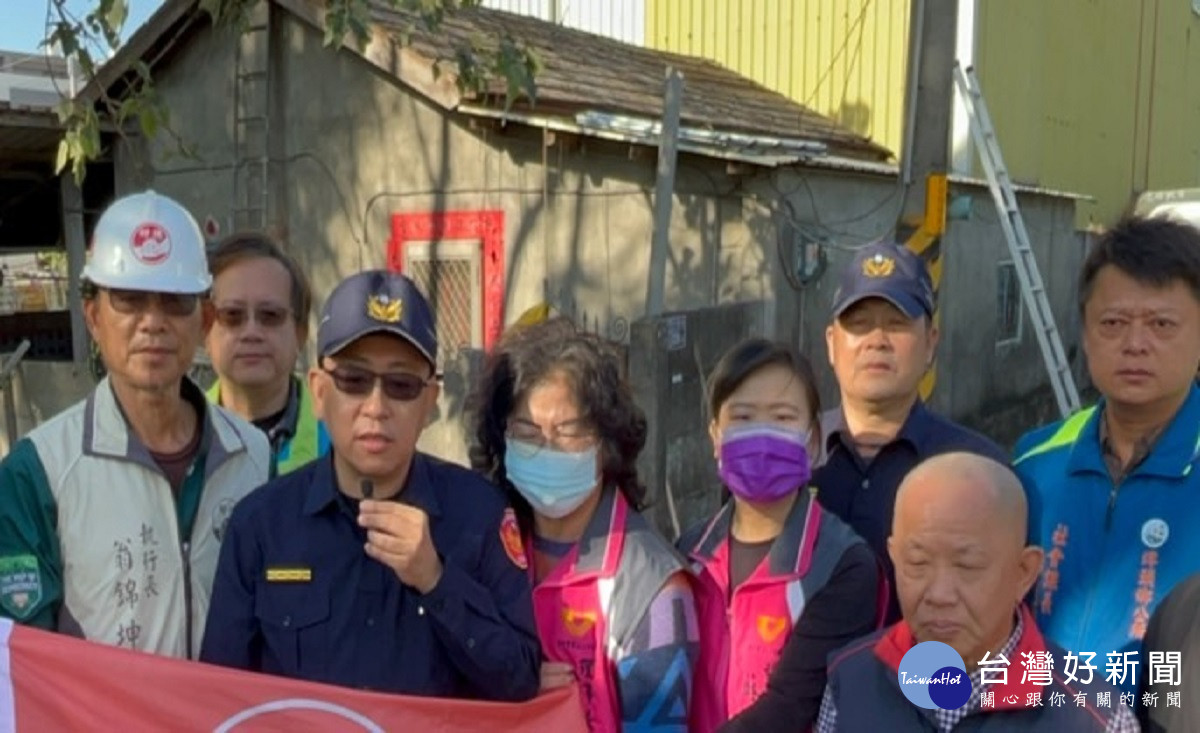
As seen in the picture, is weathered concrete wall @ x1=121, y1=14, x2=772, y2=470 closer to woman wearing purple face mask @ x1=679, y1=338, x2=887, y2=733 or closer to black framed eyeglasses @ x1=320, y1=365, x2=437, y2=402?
woman wearing purple face mask @ x1=679, y1=338, x2=887, y2=733

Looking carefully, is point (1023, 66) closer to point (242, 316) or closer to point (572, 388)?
point (242, 316)

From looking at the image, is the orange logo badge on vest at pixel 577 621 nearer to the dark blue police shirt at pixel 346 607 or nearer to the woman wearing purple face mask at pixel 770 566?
the dark blue police shirt at pixel 346 607

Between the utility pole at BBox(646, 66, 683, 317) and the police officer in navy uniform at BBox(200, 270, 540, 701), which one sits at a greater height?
the utility pole at BBox(646, 66, 683, 317)

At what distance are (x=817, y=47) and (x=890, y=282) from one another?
34.4 ft

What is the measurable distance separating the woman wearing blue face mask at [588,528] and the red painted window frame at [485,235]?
22.4 ft

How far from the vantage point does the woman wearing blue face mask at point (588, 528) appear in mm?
2434

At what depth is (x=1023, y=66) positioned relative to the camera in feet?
43.8

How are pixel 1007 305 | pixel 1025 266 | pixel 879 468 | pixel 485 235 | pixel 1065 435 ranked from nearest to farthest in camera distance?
pixel 1065 435
pixel 879 468
pixel 1025 266
pixel 485 235
pixel 1007 305

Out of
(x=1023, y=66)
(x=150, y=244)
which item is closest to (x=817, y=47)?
(x=1023, y=66)

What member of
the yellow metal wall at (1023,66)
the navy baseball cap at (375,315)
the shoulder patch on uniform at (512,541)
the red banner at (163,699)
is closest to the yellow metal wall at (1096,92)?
the yellow metal wall at (1023,66)

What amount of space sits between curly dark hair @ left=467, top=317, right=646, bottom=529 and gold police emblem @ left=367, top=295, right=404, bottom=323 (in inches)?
16.5

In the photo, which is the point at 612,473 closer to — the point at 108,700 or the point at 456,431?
the point at 108,700

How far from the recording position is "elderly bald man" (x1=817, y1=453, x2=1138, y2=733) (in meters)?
2.04

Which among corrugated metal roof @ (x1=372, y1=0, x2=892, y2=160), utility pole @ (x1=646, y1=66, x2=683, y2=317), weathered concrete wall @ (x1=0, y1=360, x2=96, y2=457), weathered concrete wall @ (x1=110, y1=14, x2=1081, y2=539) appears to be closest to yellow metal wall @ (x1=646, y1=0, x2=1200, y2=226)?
corrugated metal roof @ (x1=372, y1=0, x2=892, y2=160)
